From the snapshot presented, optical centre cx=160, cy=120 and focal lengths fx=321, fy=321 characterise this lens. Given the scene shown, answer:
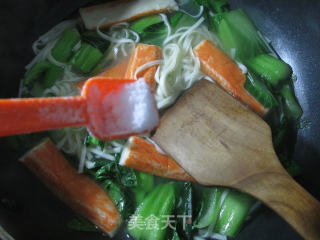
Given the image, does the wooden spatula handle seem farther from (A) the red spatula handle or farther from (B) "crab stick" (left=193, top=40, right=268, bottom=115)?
(A) the red spatula handle

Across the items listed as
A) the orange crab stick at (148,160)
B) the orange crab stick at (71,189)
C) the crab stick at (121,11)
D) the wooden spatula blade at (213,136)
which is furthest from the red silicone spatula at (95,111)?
the crab stick at (121,11)

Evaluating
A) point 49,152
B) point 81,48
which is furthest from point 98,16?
point 49,152

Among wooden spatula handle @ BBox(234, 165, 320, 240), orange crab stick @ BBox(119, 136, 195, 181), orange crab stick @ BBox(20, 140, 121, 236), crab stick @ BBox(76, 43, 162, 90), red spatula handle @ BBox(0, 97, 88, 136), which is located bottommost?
orange crab stick @ BBox(20, 140, 121, 236)

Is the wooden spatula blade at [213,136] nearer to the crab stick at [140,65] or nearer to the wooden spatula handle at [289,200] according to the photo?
the wooden spatula handle at [289,200]

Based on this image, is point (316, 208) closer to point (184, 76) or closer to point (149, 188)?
point (149, 188)

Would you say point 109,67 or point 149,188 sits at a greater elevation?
point 109,67

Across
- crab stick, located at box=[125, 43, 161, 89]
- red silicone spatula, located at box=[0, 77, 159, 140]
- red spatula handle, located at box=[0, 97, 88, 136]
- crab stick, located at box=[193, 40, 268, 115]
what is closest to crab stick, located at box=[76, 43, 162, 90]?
→ crab stick, located at box=[125, 43, 161, 89]

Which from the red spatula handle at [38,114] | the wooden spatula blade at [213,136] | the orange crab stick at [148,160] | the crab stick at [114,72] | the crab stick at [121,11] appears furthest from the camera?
the crab stick at [121,11]
